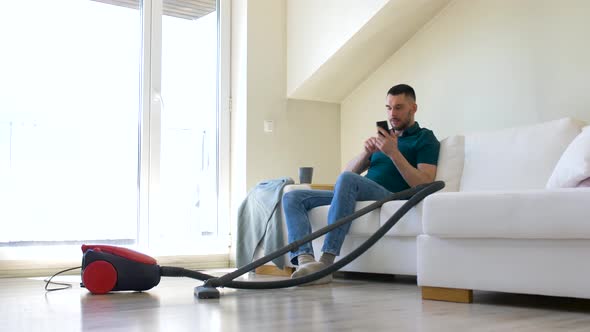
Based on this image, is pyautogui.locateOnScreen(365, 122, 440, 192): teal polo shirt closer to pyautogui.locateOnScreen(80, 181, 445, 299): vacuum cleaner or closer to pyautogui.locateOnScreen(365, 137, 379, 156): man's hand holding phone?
pyautogui.locateOnScreen(365, 137, 379, 156): man's hand holding phone

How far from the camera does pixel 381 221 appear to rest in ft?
10.4

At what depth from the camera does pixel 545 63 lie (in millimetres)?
3686

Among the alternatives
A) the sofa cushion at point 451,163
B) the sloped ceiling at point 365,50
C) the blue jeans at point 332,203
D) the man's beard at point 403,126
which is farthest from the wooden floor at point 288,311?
the sloped ceiling at point 365,50

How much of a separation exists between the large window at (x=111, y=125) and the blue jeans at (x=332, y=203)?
4.81 feet

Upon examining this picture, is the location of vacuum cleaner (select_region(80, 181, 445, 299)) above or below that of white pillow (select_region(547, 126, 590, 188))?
below

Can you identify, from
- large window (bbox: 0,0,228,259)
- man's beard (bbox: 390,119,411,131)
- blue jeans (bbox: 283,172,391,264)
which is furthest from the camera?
large window (bbox: 0,0,228,259)

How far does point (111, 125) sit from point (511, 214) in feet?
10.0

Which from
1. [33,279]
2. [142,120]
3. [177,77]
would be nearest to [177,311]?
[33,279]

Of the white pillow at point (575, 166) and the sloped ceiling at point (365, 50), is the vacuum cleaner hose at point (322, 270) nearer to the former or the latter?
the white pillow at point (575, 166)

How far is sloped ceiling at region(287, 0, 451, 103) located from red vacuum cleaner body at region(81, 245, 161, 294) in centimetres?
235

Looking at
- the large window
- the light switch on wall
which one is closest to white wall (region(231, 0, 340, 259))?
the light switch on wall

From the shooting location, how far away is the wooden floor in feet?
6.13

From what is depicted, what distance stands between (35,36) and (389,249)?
9.13 feet

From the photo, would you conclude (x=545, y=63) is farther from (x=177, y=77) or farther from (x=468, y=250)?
(x=177, y=77)
